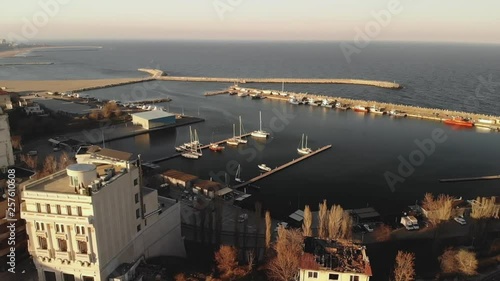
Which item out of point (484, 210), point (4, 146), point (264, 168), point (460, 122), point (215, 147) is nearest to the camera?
point (484, 210)

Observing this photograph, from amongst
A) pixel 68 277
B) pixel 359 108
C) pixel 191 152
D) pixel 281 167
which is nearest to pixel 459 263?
pixel 281 167

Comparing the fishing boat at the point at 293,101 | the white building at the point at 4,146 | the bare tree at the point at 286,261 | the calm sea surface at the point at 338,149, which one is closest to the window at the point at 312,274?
the bare tree at the point at 286,261

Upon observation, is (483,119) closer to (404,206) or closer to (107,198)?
(404,206)

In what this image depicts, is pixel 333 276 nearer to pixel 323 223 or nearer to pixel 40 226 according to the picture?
pixel 323 223

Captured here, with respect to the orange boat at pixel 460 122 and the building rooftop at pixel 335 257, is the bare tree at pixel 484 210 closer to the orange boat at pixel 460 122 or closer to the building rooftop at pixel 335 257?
the building rooftop at pixel 335 257

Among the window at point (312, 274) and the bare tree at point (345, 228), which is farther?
the bare tree at point (345, 228)

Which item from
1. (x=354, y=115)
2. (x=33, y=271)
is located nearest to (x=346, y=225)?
(x=33, y=271)
